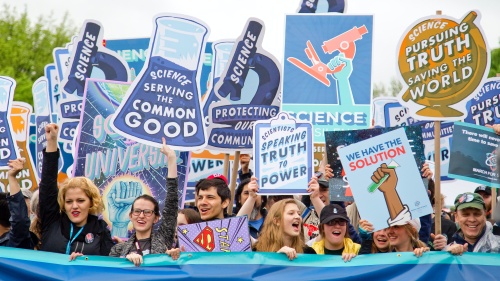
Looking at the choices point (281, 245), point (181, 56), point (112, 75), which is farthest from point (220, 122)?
point (281, 245)

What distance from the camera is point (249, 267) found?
700 cm

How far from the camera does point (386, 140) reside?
7.57 meters

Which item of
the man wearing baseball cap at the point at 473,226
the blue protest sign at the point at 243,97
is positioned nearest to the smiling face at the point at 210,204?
the man wearing baseball cap at the point at 473,226

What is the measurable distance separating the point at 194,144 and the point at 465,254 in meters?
2.88

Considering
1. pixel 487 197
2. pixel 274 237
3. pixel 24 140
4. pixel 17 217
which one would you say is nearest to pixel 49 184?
pixel 17 217

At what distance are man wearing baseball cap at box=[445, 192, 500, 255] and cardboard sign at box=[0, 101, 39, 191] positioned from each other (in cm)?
549

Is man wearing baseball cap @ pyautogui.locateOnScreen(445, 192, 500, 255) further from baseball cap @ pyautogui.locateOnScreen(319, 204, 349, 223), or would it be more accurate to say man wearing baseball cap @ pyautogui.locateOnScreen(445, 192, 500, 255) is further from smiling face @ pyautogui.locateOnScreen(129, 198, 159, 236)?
smiling face @ pyautogui.locateOnScreen(129, 198, 159, 236)

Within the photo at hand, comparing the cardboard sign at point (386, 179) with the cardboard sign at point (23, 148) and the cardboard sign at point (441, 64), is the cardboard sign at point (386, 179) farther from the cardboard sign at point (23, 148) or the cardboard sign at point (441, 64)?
the cardboard sign at point (23, 148)

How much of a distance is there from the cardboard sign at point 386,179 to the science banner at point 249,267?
46 cm

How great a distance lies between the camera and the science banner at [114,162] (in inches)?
355

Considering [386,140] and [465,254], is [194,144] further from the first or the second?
[465,254]

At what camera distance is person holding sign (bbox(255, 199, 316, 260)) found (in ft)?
23.7

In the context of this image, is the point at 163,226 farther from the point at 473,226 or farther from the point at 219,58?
the point at 219,58

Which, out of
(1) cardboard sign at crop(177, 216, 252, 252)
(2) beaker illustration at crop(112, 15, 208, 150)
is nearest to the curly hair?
(1) cardboard sign at crop(177, 216, 252, 252)
